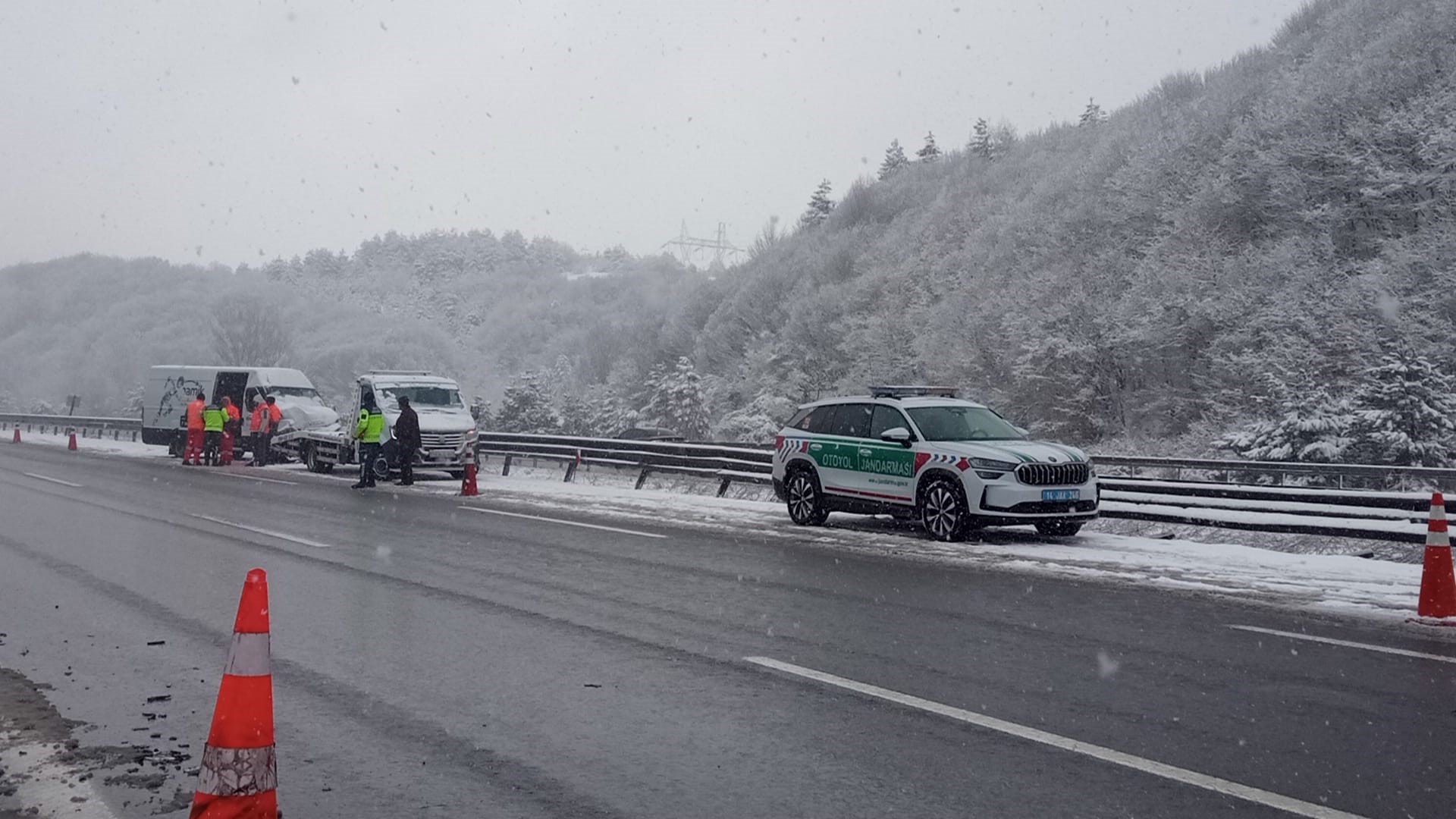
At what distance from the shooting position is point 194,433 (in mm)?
31906

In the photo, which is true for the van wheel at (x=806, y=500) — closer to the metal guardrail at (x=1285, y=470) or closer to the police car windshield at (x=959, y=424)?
the police car windshield at (x=959, y=424)

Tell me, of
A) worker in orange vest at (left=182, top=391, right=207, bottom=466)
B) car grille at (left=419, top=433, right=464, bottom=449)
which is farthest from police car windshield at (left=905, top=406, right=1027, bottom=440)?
worker in orange vest at (left=182, top=391, right=207, bottom=466)

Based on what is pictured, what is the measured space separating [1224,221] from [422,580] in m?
44.1

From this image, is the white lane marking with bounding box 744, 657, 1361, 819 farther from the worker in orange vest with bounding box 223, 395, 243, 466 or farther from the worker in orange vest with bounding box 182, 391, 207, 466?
the worker in orange vest with bounding box 182, 391, 207, 466

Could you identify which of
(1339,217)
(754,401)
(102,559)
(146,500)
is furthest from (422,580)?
(754,401)

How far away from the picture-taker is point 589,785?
5.01m

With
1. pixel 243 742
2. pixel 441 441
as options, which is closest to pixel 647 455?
pixel 441 441

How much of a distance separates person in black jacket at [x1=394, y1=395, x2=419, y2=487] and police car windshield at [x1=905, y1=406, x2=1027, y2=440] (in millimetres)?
12281

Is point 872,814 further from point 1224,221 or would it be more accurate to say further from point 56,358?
point 56,358

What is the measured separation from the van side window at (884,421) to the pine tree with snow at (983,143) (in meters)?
73.8

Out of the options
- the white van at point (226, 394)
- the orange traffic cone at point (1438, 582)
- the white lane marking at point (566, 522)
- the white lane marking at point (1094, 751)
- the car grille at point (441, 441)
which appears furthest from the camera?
the white van at point (226, 394)

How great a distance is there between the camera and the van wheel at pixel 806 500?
648 inches

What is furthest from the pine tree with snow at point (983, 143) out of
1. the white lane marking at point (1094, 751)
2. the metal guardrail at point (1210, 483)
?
the white lane marking at point (1094, 751)

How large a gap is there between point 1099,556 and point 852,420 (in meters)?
4.13
